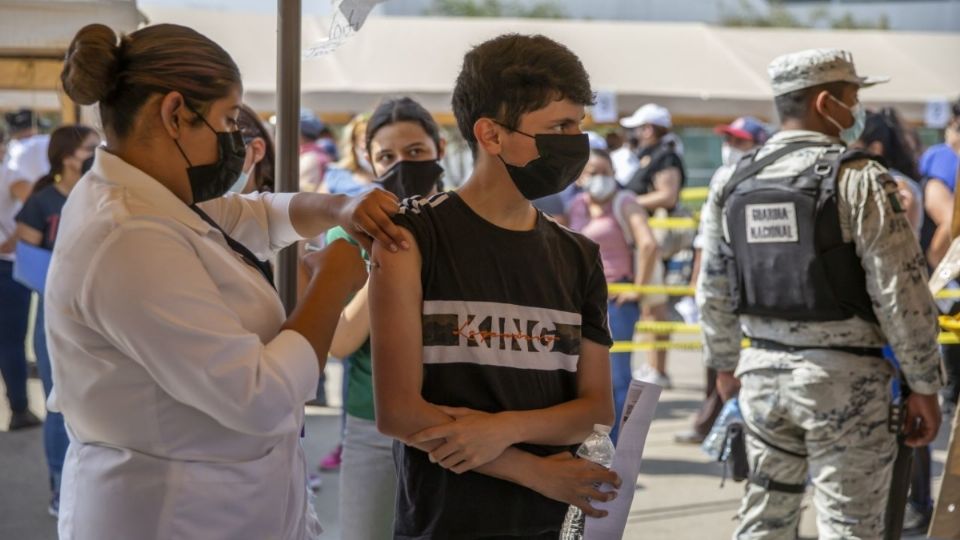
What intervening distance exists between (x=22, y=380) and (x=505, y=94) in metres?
6.56

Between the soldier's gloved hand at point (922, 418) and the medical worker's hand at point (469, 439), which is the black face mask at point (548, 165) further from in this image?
the soldier's gloved hand at point (922, 418)

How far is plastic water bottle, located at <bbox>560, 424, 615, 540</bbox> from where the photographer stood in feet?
7.73

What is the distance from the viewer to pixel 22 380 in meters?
7.89

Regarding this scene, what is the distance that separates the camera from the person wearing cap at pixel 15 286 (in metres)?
7.75

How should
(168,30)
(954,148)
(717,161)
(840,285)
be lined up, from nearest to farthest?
(168,30), (840,285), (954,148), (717,161)

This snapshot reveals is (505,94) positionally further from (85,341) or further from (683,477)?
(683,477)

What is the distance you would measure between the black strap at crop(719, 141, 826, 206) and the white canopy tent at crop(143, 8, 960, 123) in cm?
755

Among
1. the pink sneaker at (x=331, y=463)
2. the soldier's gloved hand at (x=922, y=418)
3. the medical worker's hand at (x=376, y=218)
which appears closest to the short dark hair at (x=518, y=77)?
the medical worker's hand at (x=376, y=218)

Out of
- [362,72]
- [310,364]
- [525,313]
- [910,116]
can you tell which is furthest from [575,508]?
[910,116]

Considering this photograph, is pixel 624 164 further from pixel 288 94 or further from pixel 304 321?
pixel 304 321

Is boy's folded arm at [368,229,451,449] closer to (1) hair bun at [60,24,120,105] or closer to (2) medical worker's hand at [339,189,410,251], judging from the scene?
(2) medical worker's hand at [339,189,410,251]

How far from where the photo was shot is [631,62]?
42.8 ft

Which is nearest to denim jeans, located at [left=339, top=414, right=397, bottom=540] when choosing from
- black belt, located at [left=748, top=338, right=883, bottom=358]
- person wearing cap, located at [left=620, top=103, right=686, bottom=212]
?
black belt, located at [left=748, top=338, right=883, bottom=358]

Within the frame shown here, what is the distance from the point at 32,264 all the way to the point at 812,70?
4328mm
